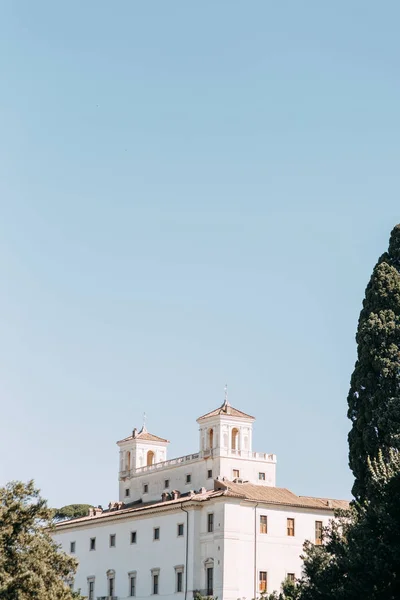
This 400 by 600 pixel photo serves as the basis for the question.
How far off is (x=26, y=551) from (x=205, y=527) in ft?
117

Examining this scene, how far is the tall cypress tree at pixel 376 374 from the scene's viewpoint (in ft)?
165

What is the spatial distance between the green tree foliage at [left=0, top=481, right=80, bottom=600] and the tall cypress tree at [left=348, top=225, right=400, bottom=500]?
18.2 m

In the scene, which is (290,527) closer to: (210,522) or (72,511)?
(210,522)

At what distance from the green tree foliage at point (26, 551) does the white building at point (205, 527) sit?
32.9 m

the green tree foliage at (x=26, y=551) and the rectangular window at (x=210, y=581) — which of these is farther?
the rectangular window at (x=210, y=581)

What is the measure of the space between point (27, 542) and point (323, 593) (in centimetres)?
1087

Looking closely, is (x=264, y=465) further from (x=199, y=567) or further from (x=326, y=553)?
(x=326, y=553)

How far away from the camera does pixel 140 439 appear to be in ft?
295

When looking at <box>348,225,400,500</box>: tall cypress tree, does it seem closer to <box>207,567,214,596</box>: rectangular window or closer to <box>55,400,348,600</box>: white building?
<box>55,400,348,600</box>: white building

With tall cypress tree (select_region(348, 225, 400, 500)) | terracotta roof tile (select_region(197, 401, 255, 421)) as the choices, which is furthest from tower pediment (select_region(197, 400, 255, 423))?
tall cypress tree (select_region(348, 225, 400, 500))

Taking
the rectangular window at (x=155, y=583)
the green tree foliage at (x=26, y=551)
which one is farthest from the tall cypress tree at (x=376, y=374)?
the rectangular window at (x=155, y=583)

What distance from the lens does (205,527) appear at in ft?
232

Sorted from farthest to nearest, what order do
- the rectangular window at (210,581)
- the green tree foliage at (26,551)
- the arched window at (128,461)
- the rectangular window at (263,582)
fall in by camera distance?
the arched window at (128,461) < the rectangular window at (263,582) < the rectangular window at (210,581) < the green tree foliage at (26,551)

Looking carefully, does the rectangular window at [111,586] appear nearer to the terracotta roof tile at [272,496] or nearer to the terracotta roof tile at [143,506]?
the terracotta roof tile at [143,506]
